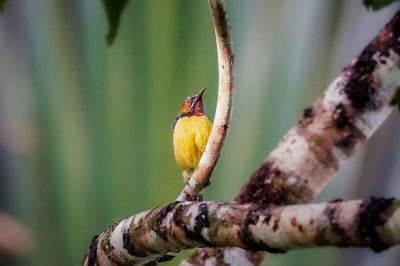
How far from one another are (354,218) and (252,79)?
89cm

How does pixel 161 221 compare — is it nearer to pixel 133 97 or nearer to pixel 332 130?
pixel 332 130

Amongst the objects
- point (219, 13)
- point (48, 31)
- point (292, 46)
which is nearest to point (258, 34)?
point (292, 46)

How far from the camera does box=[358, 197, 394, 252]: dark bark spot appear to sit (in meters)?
0.52

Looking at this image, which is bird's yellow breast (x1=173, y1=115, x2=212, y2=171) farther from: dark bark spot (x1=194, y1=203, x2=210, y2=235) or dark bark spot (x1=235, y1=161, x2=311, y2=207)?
dark bark spot (x1=194, y1=203, x2=210, y2=235)

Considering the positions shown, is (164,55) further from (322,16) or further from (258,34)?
(322,16)

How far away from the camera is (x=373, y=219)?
525 mm

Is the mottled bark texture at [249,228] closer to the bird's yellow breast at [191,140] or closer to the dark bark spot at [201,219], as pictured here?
the dark bark spot at [201,219]

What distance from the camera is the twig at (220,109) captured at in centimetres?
73

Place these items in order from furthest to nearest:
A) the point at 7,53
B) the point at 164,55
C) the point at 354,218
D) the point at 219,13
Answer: the point at 7,53
the point at 164,55
the point at 219,13
the point at 354,218

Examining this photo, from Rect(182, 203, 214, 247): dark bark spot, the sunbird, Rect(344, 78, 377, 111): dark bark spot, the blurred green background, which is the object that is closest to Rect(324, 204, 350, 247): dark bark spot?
Rect(182, 203, 214, 247): dark bark spot

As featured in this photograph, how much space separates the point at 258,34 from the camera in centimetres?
142

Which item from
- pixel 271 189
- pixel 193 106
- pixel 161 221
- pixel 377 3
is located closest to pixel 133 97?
pixel 193 106

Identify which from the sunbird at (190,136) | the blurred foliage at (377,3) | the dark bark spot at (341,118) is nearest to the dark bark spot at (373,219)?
the blurred foliage at (377,3)

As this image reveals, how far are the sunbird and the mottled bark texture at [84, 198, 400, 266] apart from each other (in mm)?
168
